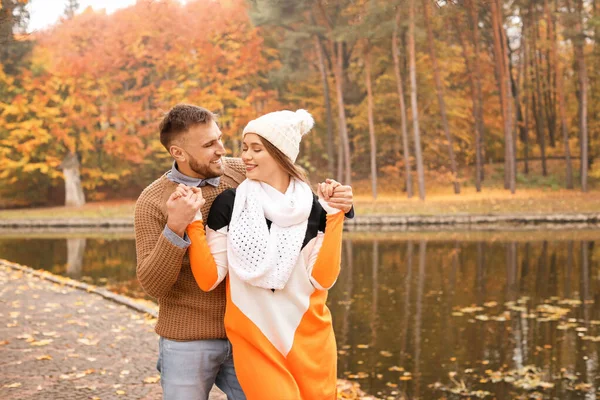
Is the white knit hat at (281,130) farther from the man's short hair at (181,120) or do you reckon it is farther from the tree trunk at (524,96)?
the tree trunk at (524,96)

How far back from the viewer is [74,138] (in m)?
33.0

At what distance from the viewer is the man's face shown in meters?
2.95

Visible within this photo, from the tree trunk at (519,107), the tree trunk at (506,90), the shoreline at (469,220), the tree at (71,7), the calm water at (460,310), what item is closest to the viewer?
the calm water at (460,310)

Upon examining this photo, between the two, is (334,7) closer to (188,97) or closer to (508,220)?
(188,97)

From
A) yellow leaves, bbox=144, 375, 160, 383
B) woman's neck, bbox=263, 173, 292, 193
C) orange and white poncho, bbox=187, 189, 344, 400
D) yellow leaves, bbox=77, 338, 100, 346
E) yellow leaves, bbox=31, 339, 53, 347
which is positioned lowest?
yellow leaves, bbox=77, 338, 100, 346

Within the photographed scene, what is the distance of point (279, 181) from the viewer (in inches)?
111

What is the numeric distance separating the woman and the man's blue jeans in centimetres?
21

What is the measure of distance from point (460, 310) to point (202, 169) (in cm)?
768

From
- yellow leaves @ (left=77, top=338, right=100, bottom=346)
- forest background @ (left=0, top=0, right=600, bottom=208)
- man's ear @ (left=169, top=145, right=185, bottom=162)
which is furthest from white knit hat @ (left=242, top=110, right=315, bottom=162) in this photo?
forest background @ (left=0, top=0, right=600, bottom=208)

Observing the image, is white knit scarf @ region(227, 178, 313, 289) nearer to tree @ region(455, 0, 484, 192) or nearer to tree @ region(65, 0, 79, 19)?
tree @ region(455, 0, 484, 192)

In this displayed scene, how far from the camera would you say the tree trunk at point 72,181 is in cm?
3381

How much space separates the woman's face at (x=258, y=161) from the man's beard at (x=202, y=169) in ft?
0.76

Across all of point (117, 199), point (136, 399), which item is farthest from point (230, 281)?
point (117, 199)

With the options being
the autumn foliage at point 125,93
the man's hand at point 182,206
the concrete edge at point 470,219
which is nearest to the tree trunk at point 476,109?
the concrete edge at point 470,219
